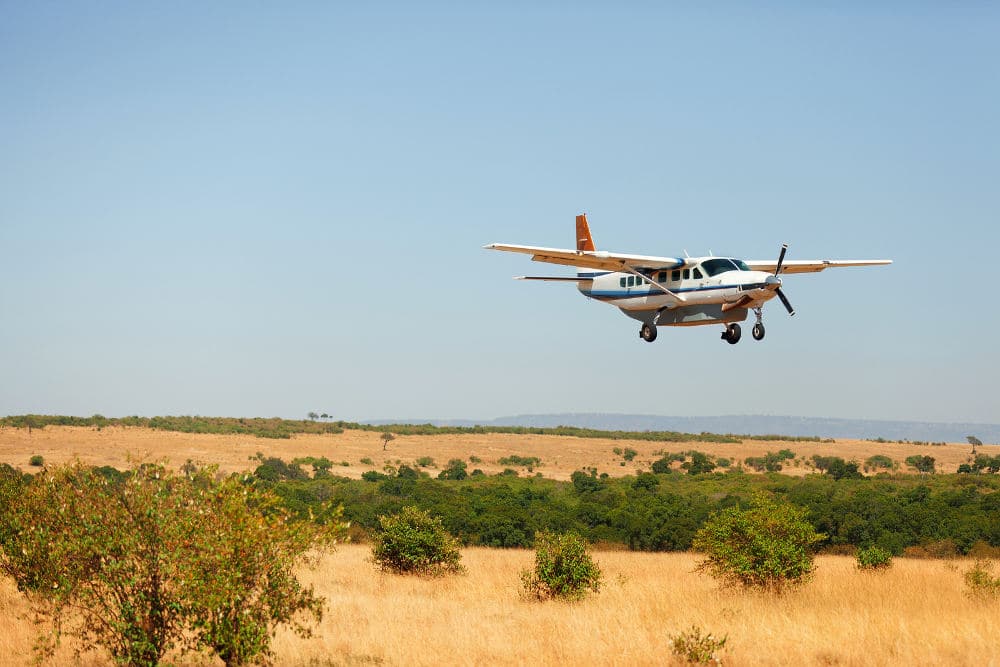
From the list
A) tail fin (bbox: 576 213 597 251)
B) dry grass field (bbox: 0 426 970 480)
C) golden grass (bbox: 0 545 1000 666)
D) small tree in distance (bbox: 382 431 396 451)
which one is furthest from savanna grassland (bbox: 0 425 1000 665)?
small tree in distance (bbox: 382 431 396 451)

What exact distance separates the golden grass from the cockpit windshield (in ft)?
32.1

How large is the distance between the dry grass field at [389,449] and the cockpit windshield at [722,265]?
69.0m

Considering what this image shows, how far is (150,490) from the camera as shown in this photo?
17.3 meters

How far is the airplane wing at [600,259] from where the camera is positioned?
107ft

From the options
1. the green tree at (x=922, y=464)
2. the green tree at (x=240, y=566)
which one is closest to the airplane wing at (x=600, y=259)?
the green tree at (x=240, y=566)

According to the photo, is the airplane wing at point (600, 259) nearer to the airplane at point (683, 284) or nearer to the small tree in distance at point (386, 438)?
the airplane at point (683, 284)

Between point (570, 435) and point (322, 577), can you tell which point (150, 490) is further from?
point (570, 435)

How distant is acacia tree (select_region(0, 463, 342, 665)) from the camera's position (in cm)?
1686

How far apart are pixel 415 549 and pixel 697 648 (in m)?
17.1

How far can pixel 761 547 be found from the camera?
31.7 m

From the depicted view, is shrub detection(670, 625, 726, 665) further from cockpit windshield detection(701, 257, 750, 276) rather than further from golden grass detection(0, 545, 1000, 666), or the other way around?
cockpit windshield detection(701, 257, 750, 276)

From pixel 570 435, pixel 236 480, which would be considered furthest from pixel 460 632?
pixel 570 435

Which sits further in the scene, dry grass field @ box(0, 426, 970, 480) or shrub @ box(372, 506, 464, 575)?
dry grass field @ box(0, 426, 970, 480)

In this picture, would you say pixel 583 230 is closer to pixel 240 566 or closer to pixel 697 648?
pixel 697 648
